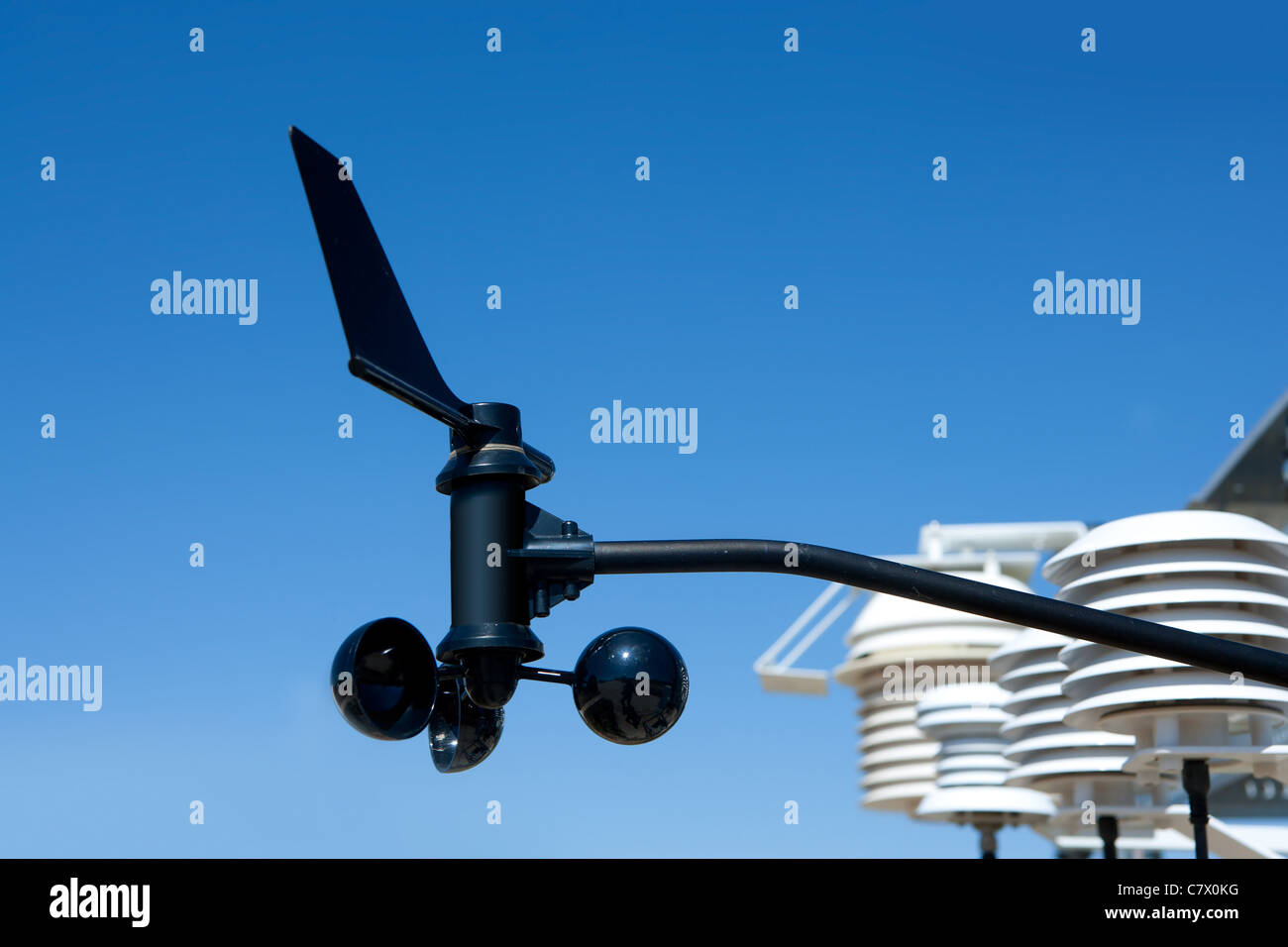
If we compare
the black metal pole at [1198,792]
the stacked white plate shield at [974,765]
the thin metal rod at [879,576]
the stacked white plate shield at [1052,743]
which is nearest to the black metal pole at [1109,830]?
the stacked white plate shield at [1052,743]

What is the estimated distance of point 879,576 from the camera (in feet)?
10.6

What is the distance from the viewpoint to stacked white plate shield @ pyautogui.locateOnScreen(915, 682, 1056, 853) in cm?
1196

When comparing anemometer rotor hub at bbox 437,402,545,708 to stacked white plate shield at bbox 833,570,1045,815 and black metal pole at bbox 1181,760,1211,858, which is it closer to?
black metal pole at bbox 1181,760,1211,858

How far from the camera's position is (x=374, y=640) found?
131 inches

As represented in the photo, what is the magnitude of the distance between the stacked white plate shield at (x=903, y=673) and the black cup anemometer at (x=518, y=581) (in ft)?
34.5

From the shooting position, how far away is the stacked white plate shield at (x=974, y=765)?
1196 centimetres

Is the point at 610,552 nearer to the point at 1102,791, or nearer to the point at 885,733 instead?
the point at 1102,791

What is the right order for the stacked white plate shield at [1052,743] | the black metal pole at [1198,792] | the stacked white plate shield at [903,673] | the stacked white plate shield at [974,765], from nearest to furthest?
1. the black metal pole at [1198,792]
2. the stacked white plate shield at [1052,743]
3. the stacked white plate shield at [974,765]
4. the stacked white plate shield at [903,673]

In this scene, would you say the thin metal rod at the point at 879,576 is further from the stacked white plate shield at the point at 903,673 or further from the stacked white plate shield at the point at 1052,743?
the stacked white plate shield at the point at 903,673
